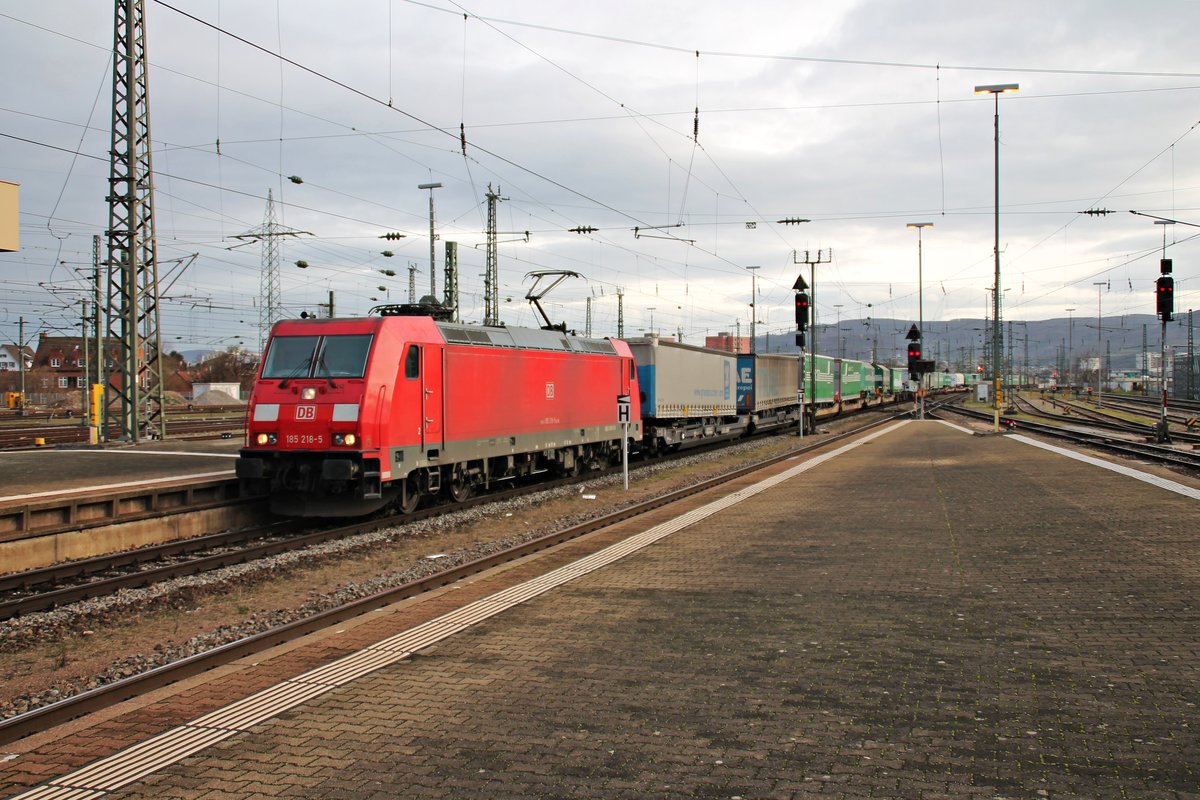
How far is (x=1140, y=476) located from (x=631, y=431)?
12.3 meters

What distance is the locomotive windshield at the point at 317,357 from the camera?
→ 46.6ft

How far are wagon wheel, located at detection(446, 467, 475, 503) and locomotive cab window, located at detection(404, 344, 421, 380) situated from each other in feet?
8.50

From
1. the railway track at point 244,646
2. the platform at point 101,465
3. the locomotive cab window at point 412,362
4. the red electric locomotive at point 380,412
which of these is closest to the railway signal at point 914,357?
the red electric locomotive at point 380,412

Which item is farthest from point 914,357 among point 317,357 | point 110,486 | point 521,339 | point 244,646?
point 244,646

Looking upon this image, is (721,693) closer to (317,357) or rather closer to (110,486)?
(317,357)

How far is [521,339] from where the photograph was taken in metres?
19.0

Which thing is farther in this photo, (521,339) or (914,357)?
(914,357)

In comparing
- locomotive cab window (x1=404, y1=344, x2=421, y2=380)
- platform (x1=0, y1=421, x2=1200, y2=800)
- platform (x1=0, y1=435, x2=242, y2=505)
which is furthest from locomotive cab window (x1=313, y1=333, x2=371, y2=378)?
platform (x1=0, y1=421, x2=1200, y2=800)

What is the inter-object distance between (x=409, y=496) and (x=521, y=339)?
187 inches

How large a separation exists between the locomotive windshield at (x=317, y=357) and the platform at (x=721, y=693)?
5.39 metres

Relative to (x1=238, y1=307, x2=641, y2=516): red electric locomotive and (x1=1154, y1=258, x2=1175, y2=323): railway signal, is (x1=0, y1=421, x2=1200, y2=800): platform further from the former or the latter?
(x1=1154, y1=258, x2=1175, y2=323): railway signal

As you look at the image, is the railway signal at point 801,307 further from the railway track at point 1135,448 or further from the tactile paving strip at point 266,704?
the tactile paving strip at point 266,704

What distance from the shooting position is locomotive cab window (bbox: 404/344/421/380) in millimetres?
14690

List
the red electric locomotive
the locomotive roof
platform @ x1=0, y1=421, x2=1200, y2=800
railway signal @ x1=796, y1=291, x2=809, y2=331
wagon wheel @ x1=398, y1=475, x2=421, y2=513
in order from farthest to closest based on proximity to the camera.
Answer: railway signal @ x1=796, y1=291, x2=809, y2=331
the locomotive roof
wagon wheel @ x1=398, y1=475, x2=421, y2=513
the red electric locomotive
platform @ x1=0, y1=421, x2=1200, y2=800
